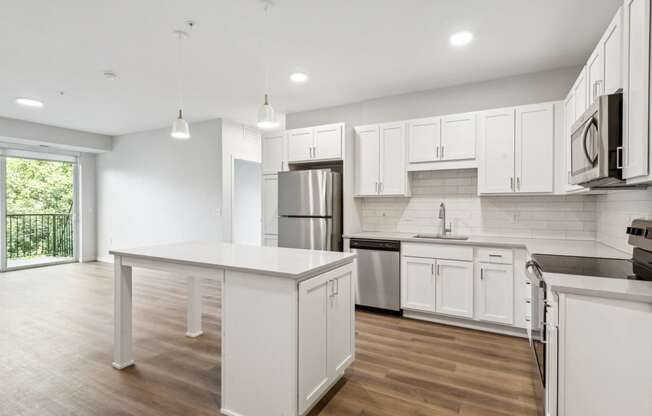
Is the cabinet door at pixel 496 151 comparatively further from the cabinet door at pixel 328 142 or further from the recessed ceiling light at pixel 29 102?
the recessed ceiling light at pixel 29 102

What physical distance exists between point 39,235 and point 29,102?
3.36 m

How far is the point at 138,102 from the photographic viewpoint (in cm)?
473

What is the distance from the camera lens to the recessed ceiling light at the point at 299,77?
361cm

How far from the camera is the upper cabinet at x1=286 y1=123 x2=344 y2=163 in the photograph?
4156 millimetres

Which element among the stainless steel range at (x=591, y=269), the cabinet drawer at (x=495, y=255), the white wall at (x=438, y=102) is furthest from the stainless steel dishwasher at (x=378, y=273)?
the stainless steel range at (x=591, y=269)

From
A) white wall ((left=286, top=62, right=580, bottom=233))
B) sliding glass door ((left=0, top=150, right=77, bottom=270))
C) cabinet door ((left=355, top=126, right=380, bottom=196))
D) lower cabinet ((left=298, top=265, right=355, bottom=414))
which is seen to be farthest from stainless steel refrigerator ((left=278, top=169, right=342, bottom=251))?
sliding glass door ((left=0, top=150, right=77, bottom=270))

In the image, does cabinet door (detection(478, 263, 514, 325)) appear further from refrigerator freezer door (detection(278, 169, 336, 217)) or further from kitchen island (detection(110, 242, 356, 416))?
refrigerator freezer door (detection(278, 169, 336, 217))

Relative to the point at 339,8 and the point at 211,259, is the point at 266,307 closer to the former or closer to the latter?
the point at 211,259

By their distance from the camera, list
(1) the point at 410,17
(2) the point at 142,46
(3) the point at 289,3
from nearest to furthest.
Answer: (3) the point at 289,3
(1) the point at 410,17
(2) the point at 142,46

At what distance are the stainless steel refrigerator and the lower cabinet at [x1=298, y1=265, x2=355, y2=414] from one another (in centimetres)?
171

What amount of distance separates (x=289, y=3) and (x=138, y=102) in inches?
132

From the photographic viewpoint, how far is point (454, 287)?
3.39m

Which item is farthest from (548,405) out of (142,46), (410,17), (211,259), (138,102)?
(138,102)

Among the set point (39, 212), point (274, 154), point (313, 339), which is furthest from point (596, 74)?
point (39, 212)
